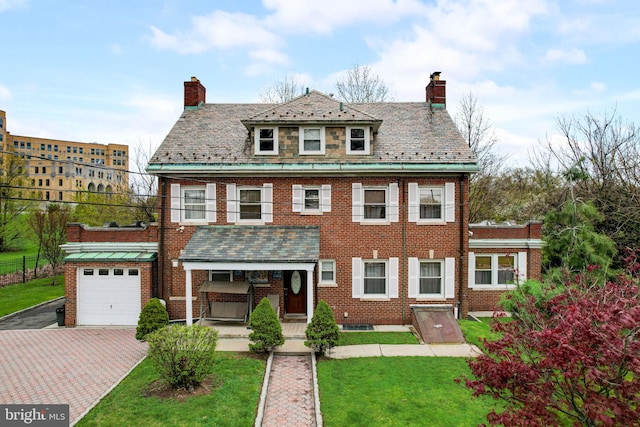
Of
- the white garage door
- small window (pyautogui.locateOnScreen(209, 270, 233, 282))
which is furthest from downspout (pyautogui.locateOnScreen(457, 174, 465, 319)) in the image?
the white garage door

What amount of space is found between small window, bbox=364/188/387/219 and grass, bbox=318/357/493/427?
580cm

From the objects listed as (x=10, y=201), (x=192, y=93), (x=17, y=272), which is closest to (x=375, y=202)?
(x=192, y=93)

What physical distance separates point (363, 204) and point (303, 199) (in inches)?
94.7

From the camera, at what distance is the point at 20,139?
9450 cm

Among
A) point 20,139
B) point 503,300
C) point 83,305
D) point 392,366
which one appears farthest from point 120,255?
point 20,139

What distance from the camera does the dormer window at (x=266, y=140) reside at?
632 inches

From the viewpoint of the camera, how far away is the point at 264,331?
39.8 feet

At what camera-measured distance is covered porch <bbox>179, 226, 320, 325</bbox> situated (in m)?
14.0

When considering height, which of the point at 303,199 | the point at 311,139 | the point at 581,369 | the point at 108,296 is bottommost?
the point at 108,296

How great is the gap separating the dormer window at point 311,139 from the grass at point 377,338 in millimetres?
7317

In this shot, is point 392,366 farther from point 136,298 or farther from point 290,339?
point 136,298

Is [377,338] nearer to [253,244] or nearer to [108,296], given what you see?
[253,244]

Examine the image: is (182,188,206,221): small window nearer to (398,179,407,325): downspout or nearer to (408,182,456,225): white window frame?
(398,179,407,325): downspout

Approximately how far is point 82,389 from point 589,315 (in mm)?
11003
